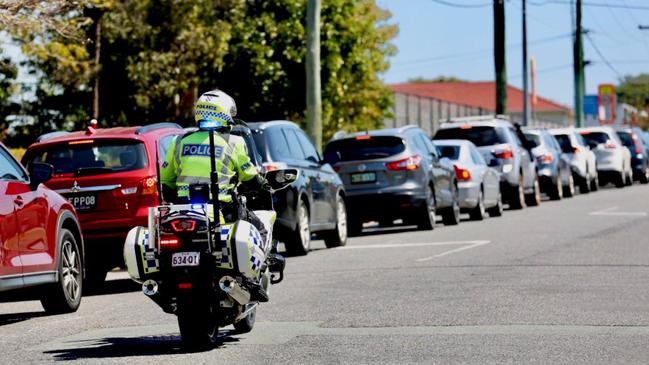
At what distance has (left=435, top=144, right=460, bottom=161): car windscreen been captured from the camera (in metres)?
27.6

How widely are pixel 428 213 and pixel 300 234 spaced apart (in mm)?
5563

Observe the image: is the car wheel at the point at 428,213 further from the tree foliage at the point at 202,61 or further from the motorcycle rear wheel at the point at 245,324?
the tree foliage at the point at 202,61

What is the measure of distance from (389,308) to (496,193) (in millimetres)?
16688

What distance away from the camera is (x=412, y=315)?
39.0 ft

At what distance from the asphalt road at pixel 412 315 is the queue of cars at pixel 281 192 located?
1.59 feet

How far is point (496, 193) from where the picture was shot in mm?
28875

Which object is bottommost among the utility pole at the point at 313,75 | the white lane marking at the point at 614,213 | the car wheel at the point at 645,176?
the car wheel at the point at 645,176

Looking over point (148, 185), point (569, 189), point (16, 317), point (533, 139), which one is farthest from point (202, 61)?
point (16, 317)

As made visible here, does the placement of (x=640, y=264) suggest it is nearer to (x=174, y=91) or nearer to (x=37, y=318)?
(x=37, y=318)

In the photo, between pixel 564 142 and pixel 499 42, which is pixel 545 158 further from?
pixel 499 42

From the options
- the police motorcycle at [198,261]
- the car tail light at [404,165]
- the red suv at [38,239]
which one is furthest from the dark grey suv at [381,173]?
the police motorcycle at [198,261]

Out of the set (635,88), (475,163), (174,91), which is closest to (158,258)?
(475,163)

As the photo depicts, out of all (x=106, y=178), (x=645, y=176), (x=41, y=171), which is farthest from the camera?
(x=645, y=176)

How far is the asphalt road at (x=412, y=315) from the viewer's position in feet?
31.9
